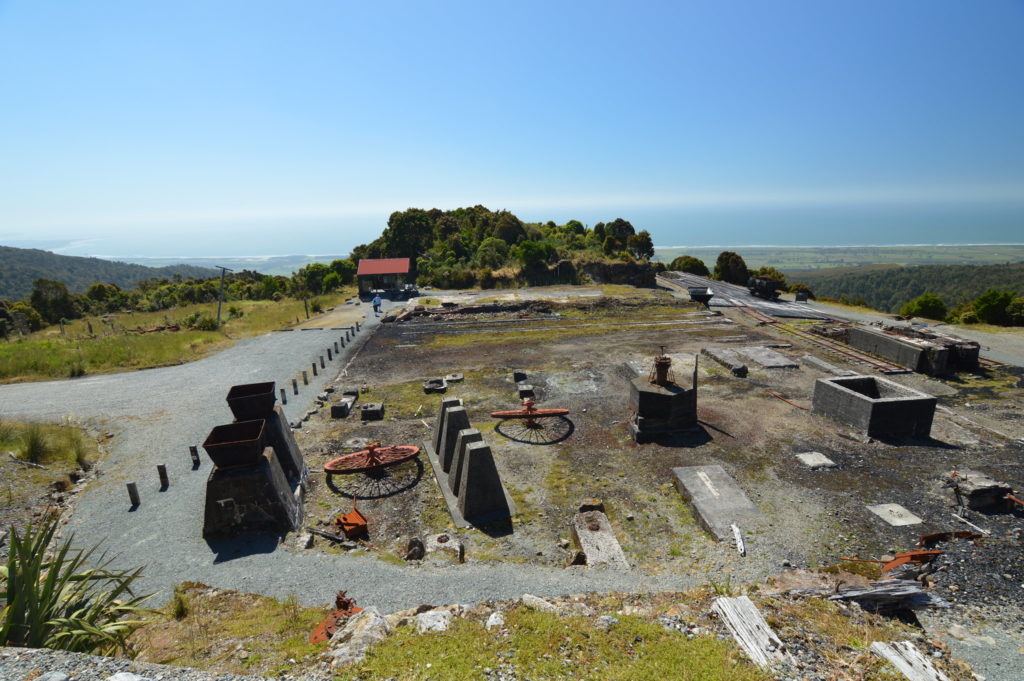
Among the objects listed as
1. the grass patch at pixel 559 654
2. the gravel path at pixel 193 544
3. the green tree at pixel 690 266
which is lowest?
the gravel path at pixel 193 544

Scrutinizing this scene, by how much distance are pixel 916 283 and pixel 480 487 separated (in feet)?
462

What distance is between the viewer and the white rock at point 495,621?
6560mm

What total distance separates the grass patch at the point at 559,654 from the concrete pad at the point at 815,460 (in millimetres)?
8029

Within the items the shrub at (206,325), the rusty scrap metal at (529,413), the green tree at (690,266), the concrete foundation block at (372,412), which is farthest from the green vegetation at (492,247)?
the rusty scrap metal at (529,413)

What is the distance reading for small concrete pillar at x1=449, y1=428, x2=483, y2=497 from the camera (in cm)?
1084

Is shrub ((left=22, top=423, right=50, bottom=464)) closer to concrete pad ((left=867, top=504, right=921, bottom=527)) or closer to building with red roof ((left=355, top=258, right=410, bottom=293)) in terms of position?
concrete pad ((left=867, top=504, right=921, bottom=527))

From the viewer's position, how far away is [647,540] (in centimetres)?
935

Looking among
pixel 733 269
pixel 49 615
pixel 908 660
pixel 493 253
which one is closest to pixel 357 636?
pixel 49 615

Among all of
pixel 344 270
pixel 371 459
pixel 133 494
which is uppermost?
pixel 344 270

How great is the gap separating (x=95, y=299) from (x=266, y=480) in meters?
61.6

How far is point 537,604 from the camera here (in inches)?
281

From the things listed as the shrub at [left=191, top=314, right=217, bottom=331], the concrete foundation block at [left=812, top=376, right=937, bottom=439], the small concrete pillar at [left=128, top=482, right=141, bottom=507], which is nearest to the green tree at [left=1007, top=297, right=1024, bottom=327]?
the concrete foundation block at [left=812, top=376, right=937, bottom=439]

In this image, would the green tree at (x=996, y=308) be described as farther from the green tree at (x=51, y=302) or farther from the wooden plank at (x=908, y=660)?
the green tree at (x=51, y=302)

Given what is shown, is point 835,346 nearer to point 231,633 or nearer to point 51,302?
point 231,633
